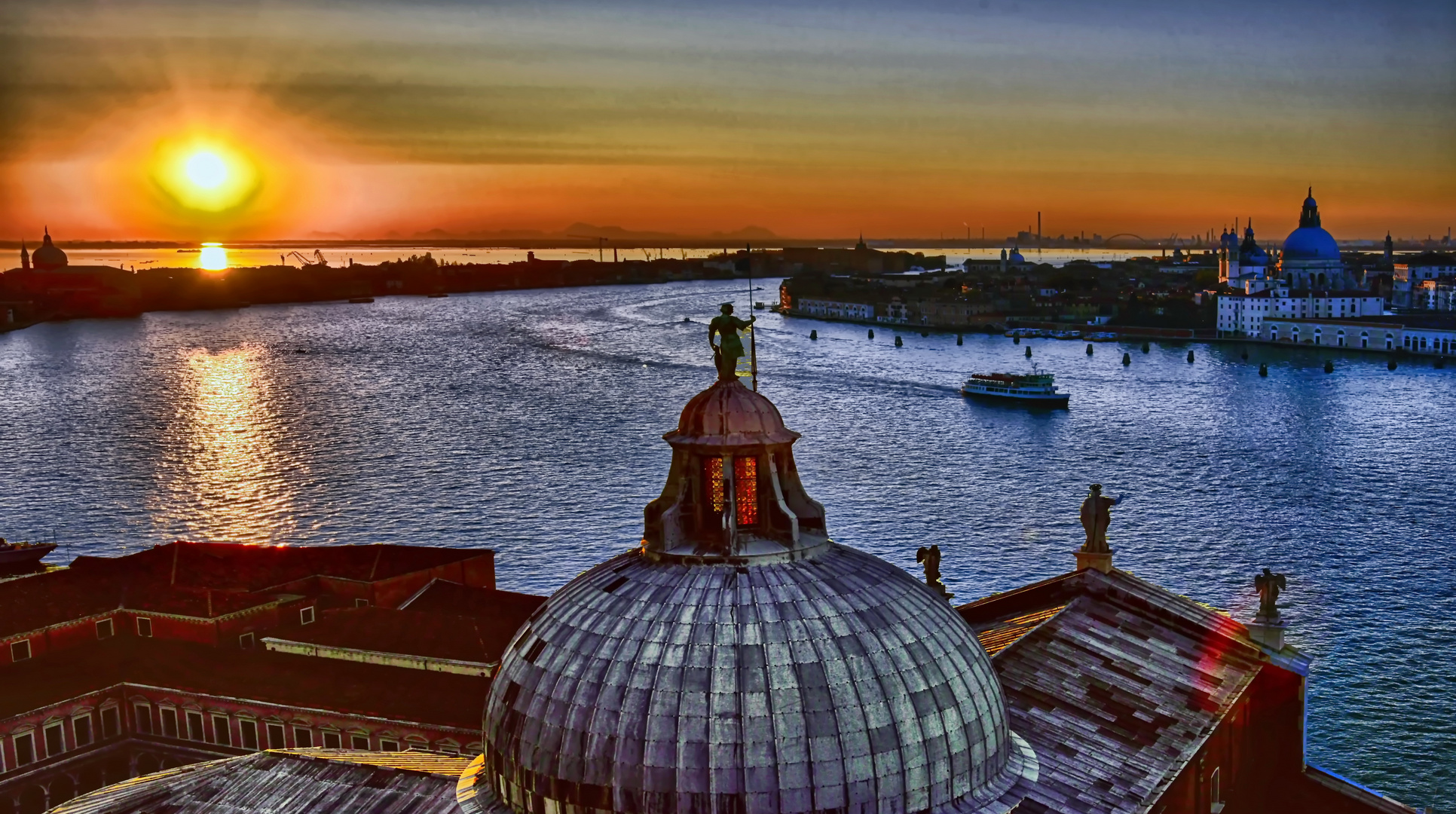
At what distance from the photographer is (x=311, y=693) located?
88.5ft

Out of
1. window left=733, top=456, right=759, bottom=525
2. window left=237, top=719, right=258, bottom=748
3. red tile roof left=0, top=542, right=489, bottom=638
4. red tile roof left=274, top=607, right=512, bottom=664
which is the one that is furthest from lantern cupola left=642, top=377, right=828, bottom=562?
red tile roof left=0, top=542, right=489, bottom=638

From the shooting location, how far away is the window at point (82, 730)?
89.2ft

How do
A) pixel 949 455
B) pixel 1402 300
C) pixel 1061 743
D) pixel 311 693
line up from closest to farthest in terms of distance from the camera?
1. pixel 1061 743
2. pixel 311 693
3. pixel 949 455
4. pixel 1402 300

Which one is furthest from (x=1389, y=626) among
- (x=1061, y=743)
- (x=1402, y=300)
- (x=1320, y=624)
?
(x=1402, y=300)

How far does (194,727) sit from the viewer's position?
27469 mm

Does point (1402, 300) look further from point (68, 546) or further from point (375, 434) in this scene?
point (68, 546)

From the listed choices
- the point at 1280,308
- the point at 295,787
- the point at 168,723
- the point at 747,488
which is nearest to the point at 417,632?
the point at 168,723

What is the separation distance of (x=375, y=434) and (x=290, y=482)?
13.7m

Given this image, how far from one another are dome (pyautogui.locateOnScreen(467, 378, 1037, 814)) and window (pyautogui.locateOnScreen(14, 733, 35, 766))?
60.9 ft

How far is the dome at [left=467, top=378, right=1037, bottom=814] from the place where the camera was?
34.2 feet

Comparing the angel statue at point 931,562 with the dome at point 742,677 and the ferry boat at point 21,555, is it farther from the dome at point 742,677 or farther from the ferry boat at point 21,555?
the ferry boat at point 21,555

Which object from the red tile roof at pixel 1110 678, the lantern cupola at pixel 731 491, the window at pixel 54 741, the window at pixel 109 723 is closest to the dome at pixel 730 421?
the lantern cupola at pixel 731 491

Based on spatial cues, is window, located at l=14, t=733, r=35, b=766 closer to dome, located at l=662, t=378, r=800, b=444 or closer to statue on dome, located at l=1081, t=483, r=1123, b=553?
dome, located at l=662, t=378, r=800, b=444

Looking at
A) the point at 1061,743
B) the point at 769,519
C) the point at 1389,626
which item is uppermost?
the point at 769,519
